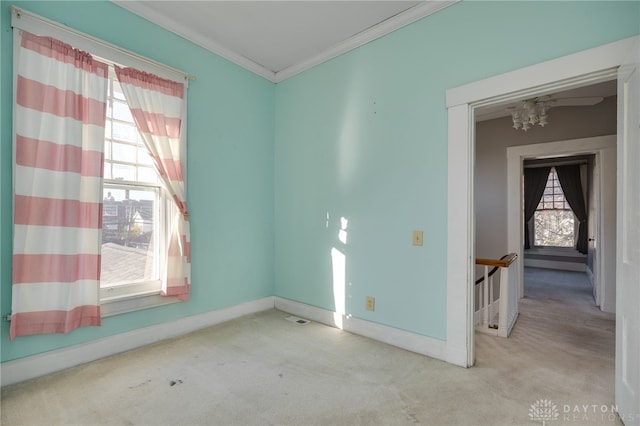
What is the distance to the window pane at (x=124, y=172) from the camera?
2.45 meters

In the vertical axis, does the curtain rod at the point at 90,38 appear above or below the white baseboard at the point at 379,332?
above

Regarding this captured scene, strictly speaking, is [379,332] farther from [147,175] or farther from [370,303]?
[147,175]

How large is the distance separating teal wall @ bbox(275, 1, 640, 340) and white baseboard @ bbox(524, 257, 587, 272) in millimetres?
6707

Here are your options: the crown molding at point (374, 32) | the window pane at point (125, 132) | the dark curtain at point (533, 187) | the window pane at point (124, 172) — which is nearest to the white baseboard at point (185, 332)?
the window pane at point (124, 172)

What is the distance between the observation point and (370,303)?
2.83 meters

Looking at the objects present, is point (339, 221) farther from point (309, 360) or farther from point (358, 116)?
point (309, 360)

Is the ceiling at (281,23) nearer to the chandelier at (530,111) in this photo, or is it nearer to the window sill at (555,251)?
the chandelier at (530,111)

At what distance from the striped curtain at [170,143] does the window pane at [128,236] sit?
0.59 ft

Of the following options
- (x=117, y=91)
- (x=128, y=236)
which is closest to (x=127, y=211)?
(x=128, y=236)

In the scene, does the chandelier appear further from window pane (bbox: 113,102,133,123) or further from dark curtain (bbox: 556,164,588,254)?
dark curtain (bbox: 556,164,588,254)

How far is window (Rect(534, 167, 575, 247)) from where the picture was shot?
7.26 meters

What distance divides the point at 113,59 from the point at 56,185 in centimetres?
108

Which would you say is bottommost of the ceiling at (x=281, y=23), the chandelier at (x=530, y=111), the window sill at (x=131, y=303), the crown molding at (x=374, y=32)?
the window sill at (x=131, y=303)

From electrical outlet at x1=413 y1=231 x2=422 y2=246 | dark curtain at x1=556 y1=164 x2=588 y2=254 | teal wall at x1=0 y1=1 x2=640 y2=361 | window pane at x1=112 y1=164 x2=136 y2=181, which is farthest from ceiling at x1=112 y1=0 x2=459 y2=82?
dark curtain at x1=556 y1=164 x2=588 y2=254
